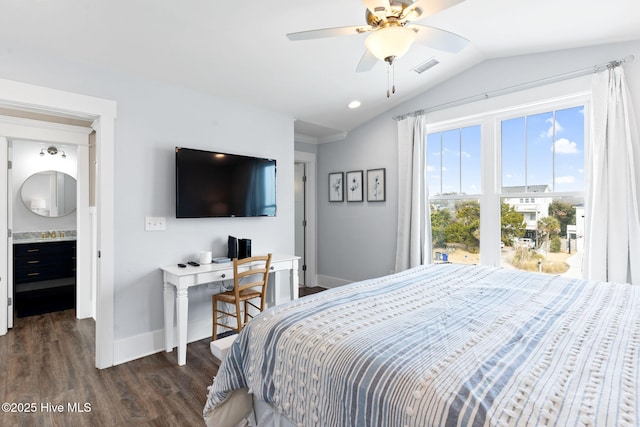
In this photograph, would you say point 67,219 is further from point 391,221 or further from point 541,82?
point 541,82

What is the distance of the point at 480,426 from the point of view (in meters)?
0.81

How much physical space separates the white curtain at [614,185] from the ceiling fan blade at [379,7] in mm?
2267

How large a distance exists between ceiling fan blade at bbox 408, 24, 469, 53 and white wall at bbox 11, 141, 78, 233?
4.73 meters

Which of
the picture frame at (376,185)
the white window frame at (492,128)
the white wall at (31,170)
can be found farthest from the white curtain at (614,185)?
the white wall at (31,170)

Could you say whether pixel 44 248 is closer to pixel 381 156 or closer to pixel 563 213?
pixel 381 156

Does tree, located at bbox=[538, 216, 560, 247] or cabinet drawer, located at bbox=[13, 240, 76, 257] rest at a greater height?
tree, located at bbox=[538, 216, 560, 247]

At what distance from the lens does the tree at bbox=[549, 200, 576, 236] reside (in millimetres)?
3158

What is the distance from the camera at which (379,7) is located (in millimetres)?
1724

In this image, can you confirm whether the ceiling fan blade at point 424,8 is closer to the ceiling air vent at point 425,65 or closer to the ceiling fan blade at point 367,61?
the ceiling fan blade at point 367,61

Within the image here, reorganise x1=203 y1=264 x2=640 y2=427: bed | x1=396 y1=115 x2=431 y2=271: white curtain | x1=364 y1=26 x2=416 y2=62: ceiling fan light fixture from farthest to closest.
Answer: x1=396 y1=115 x2=431 y2=271: white curtain, x1=364 y1=26 x2=416 y2=62: ceiling fan light fixture, x1=203 y1=264 x2=640 y2=427: bed

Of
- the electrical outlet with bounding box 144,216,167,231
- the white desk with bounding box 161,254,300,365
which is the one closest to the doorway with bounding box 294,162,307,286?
the white desk with bounding box 161,254,300,365

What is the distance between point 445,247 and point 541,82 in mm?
1962

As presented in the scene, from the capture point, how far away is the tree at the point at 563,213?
10.4ft

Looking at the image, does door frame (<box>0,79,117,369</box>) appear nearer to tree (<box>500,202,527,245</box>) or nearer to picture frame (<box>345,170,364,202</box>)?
picture frame (<box>345,170,364,202</box>)
